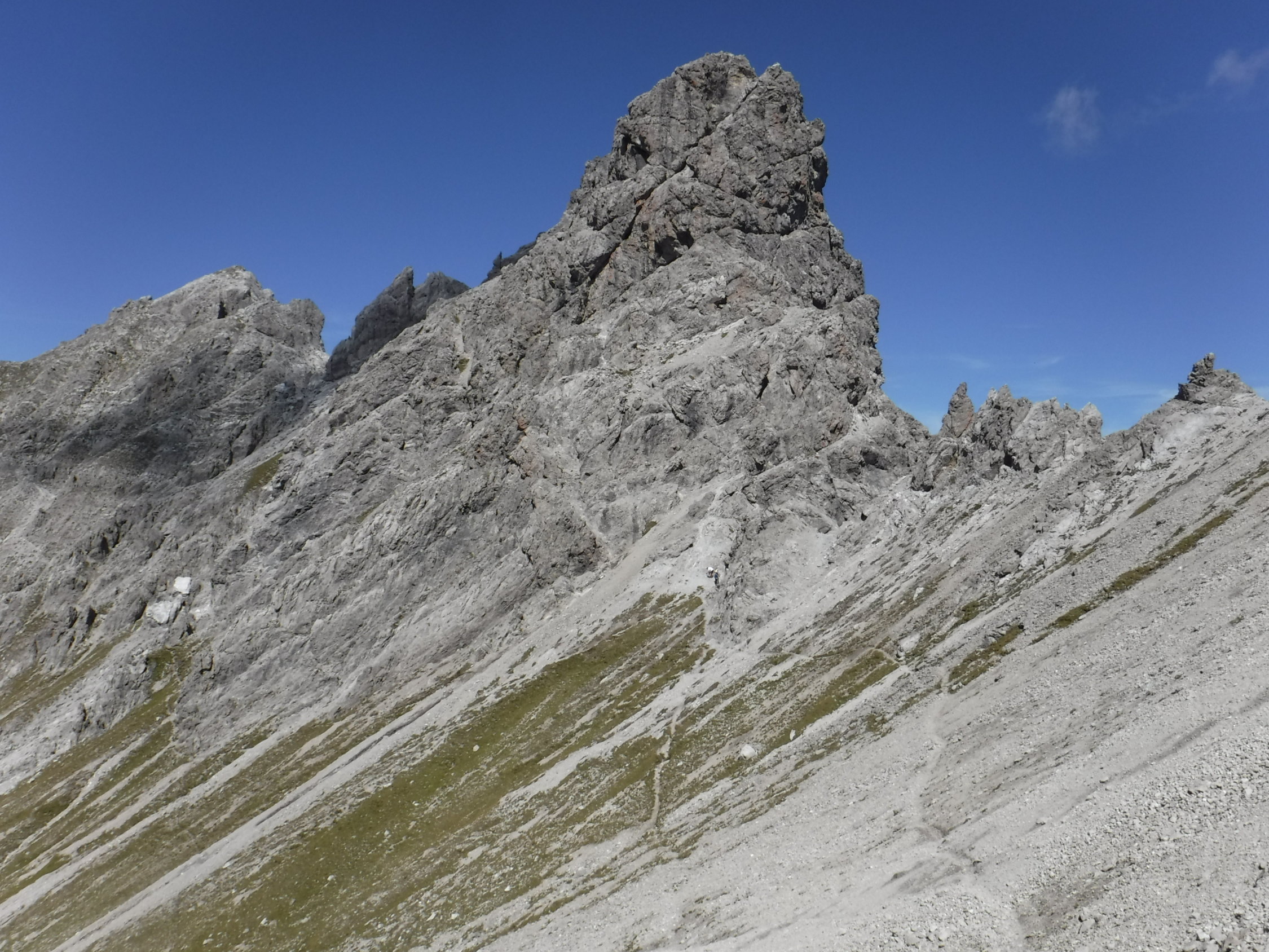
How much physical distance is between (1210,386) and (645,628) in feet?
218

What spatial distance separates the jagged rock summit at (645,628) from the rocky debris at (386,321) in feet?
5.06

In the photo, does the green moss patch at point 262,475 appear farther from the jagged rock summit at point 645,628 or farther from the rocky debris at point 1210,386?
the rocky debris at point 1210,386

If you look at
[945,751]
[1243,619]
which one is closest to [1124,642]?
[1243,619]

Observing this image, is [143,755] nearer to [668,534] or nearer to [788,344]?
[668,534]

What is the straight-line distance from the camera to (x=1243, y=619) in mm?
39062

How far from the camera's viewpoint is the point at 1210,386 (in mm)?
75500

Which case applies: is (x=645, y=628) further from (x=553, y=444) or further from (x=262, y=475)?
(x=262, y=475)

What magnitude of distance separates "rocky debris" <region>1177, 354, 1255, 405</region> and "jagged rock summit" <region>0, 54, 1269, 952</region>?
1.45 ft

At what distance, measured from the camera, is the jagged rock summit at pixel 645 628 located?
34875mm

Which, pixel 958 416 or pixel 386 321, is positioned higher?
pixel 386 321

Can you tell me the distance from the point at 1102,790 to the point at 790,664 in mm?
39053

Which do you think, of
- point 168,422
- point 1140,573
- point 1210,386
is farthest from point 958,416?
point 168,422

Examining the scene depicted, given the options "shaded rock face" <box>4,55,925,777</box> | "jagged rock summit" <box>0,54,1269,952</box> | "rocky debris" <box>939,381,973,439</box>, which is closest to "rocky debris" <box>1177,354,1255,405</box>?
"jagged rock summit" <box>0,54,1269,952</box>

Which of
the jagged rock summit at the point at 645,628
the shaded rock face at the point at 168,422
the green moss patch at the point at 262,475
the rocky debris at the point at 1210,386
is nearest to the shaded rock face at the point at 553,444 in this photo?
the jagged rock summit at the point at 645,628
